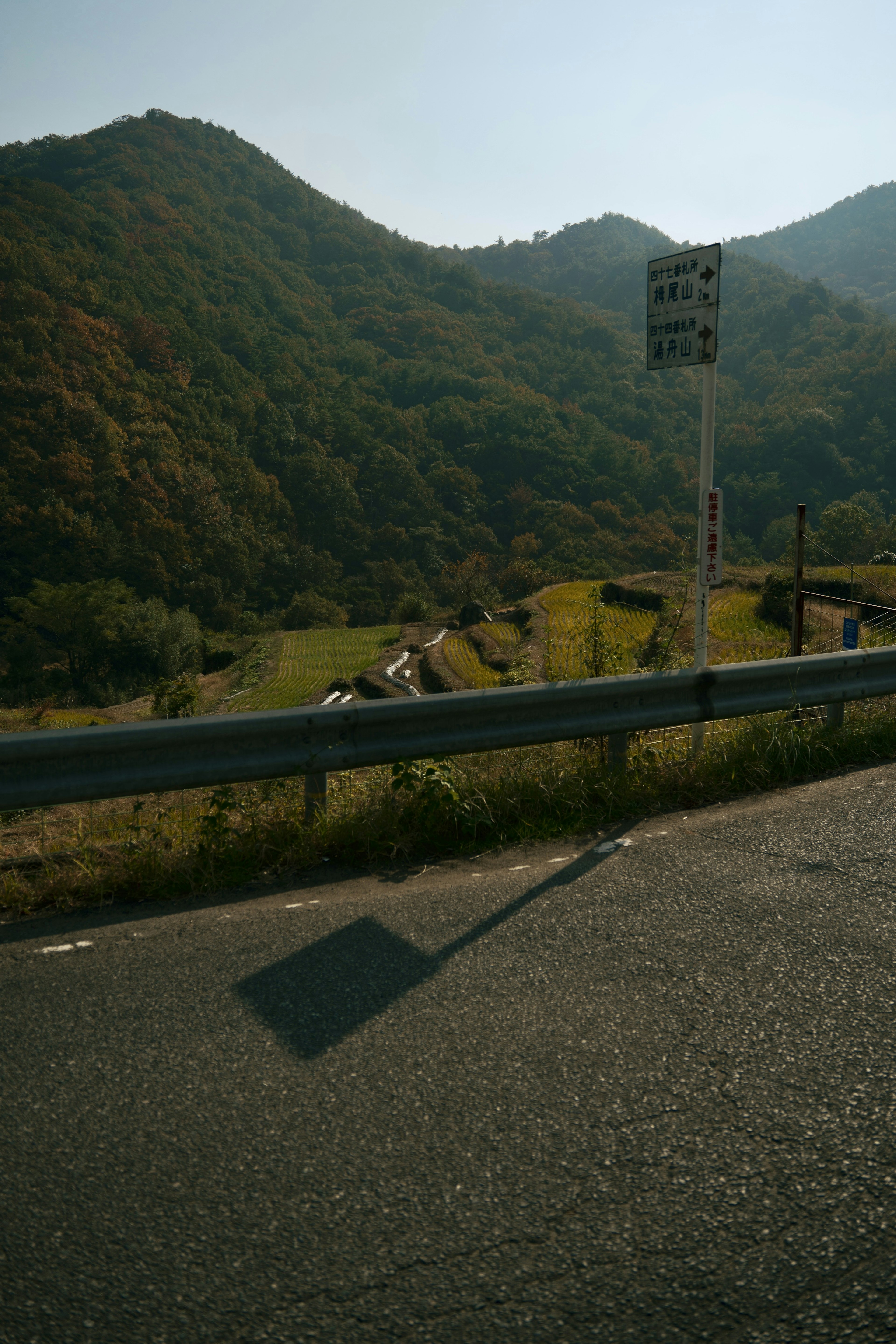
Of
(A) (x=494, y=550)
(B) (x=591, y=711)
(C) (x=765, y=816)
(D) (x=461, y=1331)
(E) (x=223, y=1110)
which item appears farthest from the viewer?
(A) (x=494, y=550)

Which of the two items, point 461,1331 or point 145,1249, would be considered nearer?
point 461,1331

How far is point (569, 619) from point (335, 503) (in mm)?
75736

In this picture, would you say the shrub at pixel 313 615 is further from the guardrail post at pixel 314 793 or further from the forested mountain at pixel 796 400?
the guardrail post at pixel 314 793

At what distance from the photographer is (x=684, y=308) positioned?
4965 millimetres

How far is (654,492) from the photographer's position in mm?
111375

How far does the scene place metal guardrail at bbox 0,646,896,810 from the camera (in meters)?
3.40

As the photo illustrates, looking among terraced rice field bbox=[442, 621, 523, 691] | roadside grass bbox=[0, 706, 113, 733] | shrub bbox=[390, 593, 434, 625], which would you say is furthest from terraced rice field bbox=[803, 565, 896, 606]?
shrub bbox=[390, 593, 434, 625]

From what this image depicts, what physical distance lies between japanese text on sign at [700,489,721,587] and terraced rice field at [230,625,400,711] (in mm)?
38662

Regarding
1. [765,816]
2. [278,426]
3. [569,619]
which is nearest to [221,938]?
[765,816]

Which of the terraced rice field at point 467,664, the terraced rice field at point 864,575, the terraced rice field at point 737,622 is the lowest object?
the terraced rice field at point 467,664

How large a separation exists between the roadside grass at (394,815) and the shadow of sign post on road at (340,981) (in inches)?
29.1

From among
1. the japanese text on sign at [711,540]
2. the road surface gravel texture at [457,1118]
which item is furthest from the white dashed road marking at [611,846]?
the japanese text on sign at [711,540]

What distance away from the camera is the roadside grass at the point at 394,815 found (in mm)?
3408

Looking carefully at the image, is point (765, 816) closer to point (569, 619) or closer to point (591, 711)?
point (591, 711)
